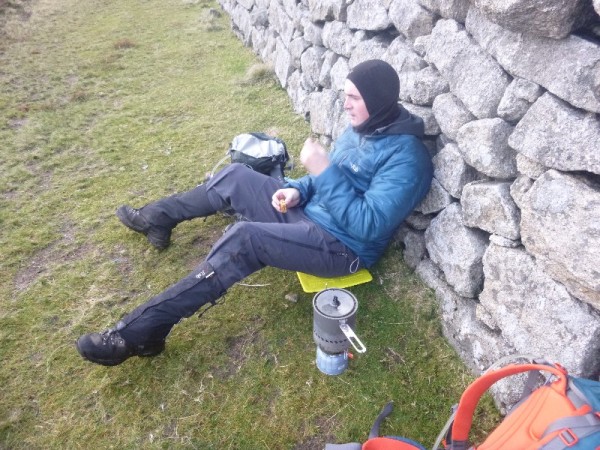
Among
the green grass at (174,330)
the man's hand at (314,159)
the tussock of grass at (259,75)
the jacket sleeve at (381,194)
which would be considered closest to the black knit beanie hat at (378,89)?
the jacket sleeve at (381,194)

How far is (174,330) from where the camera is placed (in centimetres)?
390

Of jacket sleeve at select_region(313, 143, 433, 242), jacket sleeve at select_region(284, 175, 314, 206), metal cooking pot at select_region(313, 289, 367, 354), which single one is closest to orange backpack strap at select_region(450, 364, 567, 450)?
metal cooking pot at select_region(313, 289, 367, 354)

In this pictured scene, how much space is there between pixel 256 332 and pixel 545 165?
2414mm

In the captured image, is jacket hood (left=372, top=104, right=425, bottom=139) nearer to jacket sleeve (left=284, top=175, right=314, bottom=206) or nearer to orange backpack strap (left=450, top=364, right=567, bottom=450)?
jacket sleeve (left=284, top=175, right=314, bottom=206)

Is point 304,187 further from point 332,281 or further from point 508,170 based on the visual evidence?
point 508,170

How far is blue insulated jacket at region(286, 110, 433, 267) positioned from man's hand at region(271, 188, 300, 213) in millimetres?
413

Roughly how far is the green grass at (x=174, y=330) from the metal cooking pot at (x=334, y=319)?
353 millimetres

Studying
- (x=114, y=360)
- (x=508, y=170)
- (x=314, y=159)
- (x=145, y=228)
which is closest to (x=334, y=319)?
(x=314, y=159)

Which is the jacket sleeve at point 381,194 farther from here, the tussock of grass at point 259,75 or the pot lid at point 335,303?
the tussock of grass at point 259,75

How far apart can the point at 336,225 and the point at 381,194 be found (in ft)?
1.62

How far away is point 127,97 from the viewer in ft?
28.2

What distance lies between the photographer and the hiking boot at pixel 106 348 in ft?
11.1

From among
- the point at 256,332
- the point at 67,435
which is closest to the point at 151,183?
the point at 256,332

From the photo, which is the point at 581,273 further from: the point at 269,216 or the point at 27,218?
the point at 27,218
